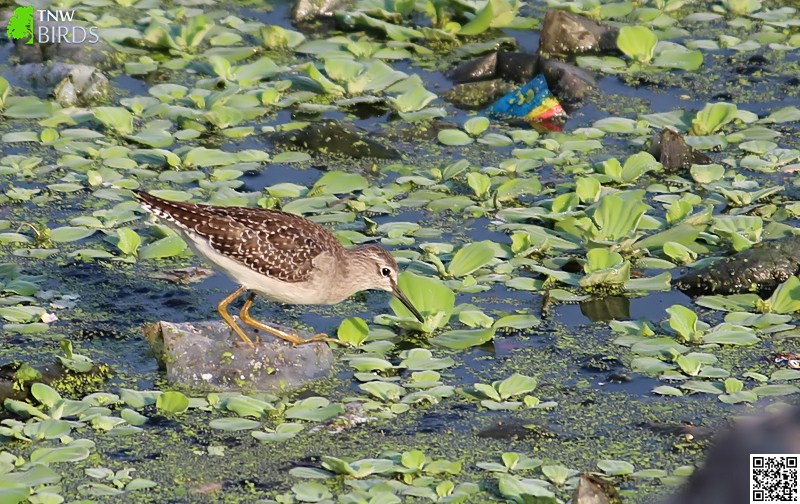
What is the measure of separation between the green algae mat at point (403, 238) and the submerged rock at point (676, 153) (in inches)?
2.7

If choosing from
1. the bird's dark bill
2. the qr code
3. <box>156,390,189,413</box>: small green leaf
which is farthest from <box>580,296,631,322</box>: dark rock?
the qr code

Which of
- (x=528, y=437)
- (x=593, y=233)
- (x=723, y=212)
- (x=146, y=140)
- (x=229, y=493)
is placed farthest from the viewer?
(x=146, y=140)

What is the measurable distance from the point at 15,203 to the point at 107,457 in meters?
3.18

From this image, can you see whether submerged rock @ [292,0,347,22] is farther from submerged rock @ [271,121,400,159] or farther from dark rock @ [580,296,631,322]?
dark rock @ [580,296,631,322]

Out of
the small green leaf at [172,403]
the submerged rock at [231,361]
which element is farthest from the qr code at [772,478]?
the submerged rock at [231,361]

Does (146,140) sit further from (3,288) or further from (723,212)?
(723,212)

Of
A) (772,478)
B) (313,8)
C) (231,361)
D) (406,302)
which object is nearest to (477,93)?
(313,8)

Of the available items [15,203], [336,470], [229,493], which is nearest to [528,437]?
[336,470]

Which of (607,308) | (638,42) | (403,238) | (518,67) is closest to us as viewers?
(607,308)

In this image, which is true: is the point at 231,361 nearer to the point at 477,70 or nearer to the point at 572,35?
the point at 477,70

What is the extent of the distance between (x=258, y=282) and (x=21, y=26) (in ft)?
16.3

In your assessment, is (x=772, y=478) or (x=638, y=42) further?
(x=638, y=42)

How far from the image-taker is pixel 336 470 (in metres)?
6.08

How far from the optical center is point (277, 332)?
7.43 metres
